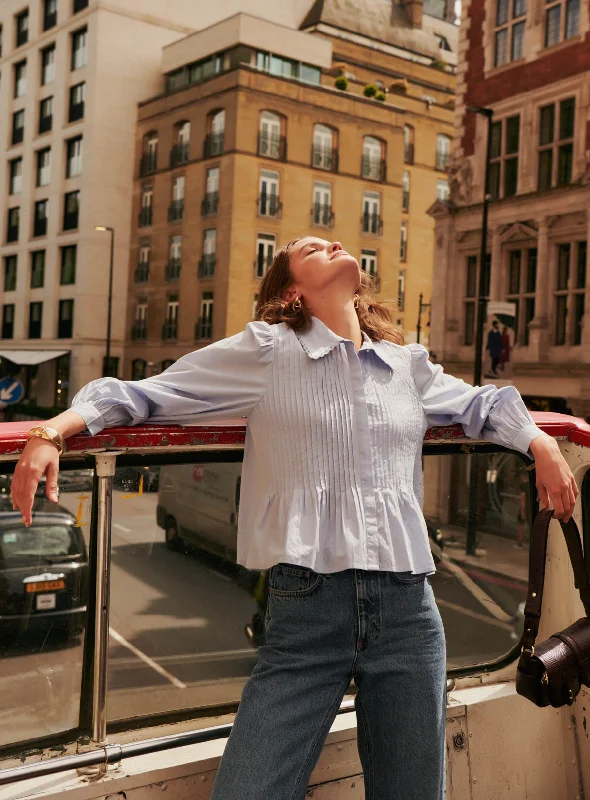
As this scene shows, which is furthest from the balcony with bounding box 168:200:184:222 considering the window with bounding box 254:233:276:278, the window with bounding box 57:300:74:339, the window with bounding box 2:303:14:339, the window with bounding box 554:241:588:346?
the window with bounding box 554:241:588:346

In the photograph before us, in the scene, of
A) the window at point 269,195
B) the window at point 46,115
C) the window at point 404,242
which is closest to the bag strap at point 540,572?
the window at point 269,195

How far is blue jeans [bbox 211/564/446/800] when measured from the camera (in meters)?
1.89

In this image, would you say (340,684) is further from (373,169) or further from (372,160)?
(372,160)

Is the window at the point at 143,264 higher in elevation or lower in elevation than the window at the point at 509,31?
lower

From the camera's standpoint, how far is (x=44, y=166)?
49.5 metres

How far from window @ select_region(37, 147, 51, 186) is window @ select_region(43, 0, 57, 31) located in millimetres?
6851

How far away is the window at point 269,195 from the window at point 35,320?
14557 mm

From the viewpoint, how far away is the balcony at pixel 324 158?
141 ft

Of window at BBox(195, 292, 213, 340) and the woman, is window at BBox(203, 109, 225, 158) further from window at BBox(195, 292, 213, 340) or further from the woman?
the woman

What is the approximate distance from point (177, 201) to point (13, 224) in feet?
42.4

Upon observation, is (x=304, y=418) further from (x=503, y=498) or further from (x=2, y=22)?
(x=2, y=22)

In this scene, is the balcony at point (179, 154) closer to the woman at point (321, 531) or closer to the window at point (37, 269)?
the window at point (37, 269)

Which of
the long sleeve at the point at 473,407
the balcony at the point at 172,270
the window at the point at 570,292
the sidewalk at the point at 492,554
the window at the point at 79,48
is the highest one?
the window at the point at 79,48

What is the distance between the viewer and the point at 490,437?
2.35 meters
